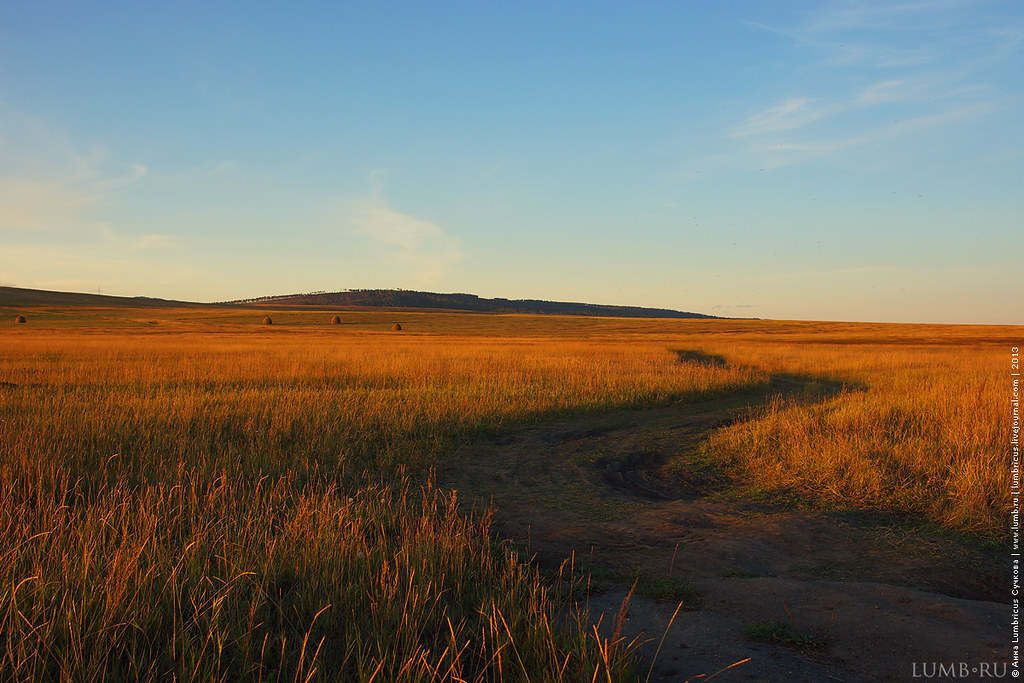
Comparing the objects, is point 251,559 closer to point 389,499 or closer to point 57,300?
point 389,499

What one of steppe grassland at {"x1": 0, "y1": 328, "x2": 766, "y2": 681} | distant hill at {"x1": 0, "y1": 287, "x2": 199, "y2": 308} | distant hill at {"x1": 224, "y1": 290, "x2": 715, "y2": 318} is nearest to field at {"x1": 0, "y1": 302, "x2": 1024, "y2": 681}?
steppe grassland at {"x1": 0, "y1": 328, "x2": 766, "y2": 681}

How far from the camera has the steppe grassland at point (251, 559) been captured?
324 cm

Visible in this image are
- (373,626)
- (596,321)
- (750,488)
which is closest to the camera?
(373,626)

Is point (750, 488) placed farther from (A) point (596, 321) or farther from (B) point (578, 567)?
(A) point (596, 321)

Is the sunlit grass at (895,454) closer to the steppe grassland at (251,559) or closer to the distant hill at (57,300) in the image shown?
the steppe grassland at (251,559)

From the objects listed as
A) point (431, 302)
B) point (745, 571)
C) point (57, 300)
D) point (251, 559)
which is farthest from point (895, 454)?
point (431, 302)

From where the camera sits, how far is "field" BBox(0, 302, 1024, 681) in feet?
11.0

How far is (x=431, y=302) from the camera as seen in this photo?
507ft

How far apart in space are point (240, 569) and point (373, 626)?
3.92ft

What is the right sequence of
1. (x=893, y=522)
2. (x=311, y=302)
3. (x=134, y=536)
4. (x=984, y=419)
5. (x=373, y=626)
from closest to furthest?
(x=373, y=626)
(x=134, y=536)
(x=893, y=522)
(x=984, y=419)
(x=311, y=302)

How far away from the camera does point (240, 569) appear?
4145 millimetres

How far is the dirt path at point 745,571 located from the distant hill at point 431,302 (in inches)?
5400

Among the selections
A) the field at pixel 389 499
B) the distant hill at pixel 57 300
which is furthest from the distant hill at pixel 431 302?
the field at pixel 389 499

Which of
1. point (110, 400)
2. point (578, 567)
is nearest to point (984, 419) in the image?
point (578, 567)
